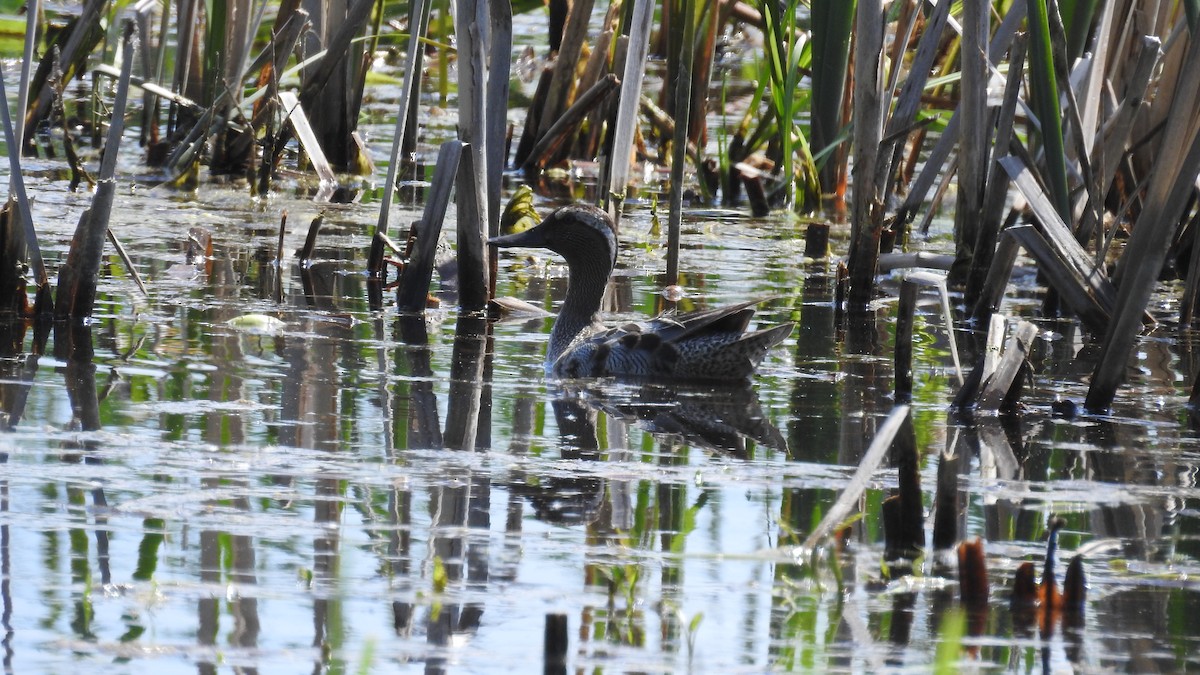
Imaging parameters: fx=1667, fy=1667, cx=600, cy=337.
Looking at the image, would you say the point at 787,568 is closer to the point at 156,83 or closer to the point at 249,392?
the point at 249,392

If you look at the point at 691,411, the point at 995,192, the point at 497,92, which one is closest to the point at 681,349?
the point at 691,411

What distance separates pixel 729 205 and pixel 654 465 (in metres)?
6.24

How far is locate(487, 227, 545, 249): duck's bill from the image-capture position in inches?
281

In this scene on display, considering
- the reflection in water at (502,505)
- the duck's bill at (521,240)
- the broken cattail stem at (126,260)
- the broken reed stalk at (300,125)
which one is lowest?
the reflection in water at (502,505)

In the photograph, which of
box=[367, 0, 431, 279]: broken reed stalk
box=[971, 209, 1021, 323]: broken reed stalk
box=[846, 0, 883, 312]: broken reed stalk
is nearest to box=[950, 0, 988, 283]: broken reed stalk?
box=[971, 209, 1021, 323]: broken reed stalk

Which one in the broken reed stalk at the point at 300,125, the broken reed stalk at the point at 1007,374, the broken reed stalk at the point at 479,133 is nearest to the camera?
the broken reed stalk at the point at 1007,374

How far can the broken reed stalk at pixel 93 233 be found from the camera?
5.99 metres

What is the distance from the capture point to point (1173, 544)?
4199 millimetres

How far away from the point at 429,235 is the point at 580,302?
742 mm

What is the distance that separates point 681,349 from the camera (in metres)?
6.47

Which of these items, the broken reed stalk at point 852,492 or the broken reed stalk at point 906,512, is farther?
the broken reed stalk at point 906,512

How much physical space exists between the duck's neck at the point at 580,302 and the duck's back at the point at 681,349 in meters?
0.13

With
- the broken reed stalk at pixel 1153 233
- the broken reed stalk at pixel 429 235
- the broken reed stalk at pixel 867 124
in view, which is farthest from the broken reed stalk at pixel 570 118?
the broken reed stalk at pixel 1153 233

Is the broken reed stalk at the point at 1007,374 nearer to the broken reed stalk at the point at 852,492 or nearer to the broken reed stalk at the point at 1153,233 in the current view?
the broken reed stalk at the point at 1153,233
